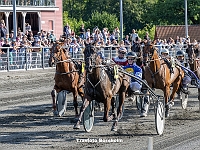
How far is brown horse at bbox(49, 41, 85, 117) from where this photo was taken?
14.4 m

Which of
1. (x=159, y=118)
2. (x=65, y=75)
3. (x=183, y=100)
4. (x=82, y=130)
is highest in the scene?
(x=65, y=75)

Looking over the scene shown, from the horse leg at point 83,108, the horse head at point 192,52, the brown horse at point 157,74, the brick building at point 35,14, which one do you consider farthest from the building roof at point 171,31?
the horse leg at point 83,108

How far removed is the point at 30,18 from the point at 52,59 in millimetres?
30587

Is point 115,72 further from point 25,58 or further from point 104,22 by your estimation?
point 104,22

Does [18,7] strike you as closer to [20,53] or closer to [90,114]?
[20,53]

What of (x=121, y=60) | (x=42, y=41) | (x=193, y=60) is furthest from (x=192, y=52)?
(x=42, y=41)

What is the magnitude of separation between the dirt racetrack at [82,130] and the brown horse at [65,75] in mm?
643

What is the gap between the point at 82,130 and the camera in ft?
40.7

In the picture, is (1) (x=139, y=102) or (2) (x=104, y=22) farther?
(2) (x=104, y=22)

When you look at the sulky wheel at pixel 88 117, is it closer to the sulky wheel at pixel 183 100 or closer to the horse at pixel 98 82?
the horse at pixel 98 82

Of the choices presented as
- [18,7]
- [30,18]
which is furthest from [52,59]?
[30,18]

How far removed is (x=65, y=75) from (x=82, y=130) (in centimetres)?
230

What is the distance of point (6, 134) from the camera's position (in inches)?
480

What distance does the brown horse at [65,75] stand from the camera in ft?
47.2
